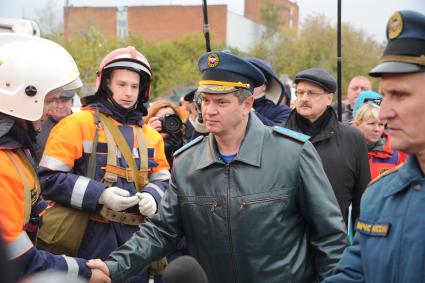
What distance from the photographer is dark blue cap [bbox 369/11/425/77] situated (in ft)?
8.55

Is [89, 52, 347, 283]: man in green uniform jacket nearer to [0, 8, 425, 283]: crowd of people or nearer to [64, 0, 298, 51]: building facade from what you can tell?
[0, 8, 425, 283]: crowd of people

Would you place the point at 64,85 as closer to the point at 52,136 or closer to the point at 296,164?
the point at 52,136

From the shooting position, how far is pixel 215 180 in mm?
3824

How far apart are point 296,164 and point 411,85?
1.26m

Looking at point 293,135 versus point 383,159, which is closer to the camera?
point 293,135

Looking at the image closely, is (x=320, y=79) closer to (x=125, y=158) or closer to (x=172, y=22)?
(x=125, y=158)

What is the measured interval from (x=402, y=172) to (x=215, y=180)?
4.40 feet

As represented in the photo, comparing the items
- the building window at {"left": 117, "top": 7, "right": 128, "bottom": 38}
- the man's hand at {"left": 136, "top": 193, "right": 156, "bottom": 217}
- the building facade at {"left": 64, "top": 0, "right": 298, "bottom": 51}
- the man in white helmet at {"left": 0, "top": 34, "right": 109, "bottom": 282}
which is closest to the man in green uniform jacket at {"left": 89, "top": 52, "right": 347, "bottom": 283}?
the man in white helmet at {"left": 0, "top": 34, "right": 109, "bottom": 282}

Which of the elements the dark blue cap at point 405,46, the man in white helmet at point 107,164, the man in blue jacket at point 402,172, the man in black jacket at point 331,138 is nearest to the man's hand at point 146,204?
the man in white helmet at point 107,164

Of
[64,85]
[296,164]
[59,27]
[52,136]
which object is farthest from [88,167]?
[59,27]

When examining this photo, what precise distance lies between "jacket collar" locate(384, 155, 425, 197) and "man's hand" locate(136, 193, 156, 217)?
2.34 metres

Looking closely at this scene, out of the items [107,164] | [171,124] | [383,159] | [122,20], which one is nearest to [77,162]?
[107,164]

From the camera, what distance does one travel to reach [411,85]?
260 centimetres

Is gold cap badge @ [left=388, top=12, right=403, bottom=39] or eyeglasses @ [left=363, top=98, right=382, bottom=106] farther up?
gold cap badge @ [left=388, top=12, right=403, bottom=39]
